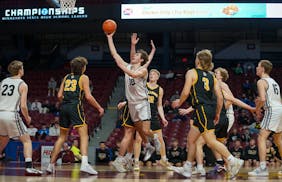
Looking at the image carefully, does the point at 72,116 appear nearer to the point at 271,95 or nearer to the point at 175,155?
the point at 271,95

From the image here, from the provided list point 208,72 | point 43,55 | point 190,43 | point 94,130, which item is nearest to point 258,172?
point 208,72

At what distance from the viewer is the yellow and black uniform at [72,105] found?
315 inches

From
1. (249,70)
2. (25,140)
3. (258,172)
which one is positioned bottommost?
(258,172)

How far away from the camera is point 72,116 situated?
799 centimetres

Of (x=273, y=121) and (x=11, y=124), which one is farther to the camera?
(x=273, y=121)

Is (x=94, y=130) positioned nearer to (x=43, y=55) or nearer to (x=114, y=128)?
(x=114, y=128)

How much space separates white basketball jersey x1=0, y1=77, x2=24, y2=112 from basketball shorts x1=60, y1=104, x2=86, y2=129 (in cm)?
73

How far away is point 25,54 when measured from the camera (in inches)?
1115

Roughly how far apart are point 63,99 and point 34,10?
1499 cm

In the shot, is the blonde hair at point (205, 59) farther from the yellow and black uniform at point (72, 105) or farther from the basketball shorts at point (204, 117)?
the yellow and black uniform at point (72, 105)

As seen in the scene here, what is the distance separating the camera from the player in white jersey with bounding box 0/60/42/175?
25.4 feet

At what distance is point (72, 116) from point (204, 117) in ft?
6.80

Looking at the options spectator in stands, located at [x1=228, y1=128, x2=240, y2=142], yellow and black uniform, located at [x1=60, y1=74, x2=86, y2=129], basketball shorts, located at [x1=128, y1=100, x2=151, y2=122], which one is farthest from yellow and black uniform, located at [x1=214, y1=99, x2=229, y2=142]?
spectator in stands, located at [x1=228, y1=128, x2=240, y2=142]

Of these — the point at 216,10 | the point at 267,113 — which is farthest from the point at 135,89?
the point at 216,10
